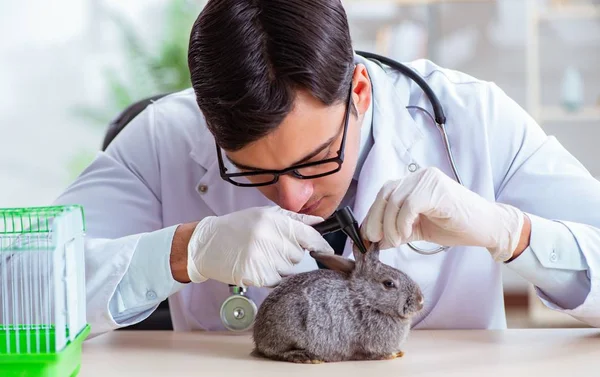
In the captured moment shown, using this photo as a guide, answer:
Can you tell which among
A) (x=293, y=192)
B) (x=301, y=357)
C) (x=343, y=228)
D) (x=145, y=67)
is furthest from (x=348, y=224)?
(x=145, y=67)

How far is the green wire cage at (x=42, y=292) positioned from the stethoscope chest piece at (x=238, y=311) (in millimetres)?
359

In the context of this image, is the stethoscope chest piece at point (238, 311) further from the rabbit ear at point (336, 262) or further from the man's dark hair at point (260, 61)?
the man's dark hair at point (260, 61)

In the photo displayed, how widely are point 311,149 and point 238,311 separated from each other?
408 millimetres

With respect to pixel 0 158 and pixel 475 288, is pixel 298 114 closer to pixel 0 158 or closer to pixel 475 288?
pixel 475 288

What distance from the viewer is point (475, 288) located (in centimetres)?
175

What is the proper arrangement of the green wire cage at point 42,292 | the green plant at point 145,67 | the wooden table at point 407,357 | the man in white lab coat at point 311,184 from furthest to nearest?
1. the green plant at point 145,67
2. the man in white lab coat at point 311,184
3. the wooden table at point 407,357
4. the green wire cage at point 42,292

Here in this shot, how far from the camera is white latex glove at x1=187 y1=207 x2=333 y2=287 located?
1.46 metres

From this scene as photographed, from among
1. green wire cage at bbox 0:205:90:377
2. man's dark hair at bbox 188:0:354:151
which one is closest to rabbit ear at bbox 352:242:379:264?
man's dark hair at bbox 188:0:354:151

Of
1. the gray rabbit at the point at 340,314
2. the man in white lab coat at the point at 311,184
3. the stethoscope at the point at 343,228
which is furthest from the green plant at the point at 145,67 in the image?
the gray rabbit at the point at 340,314

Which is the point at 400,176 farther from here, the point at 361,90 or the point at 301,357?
the point at 301,357

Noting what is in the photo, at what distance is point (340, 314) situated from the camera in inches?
54.4

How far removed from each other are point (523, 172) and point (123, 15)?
134 inches

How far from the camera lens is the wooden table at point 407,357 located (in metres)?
1.28

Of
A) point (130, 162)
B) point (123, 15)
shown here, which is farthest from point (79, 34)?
point (130, 162)
